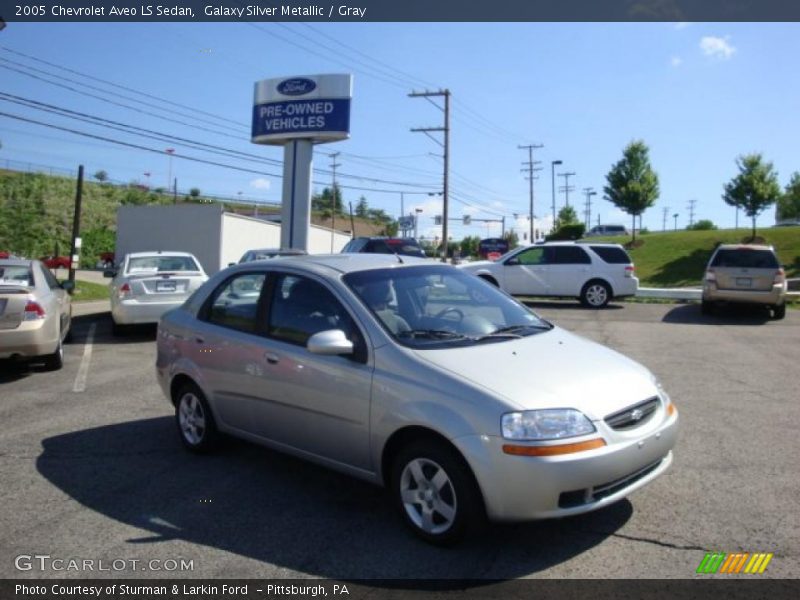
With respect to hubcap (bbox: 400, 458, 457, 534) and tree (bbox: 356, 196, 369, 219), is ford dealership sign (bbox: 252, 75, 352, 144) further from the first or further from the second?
tree (bbox: 356, 196, 369, 219)

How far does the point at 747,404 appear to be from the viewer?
22.9 ft

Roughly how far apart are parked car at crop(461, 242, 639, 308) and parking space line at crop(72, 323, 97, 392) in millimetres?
9278

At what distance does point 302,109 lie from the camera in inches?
997

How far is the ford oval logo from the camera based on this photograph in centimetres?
2520

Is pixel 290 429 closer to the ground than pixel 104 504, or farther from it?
farther from it

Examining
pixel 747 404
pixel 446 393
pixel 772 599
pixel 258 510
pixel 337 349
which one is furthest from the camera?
pixel 747 404

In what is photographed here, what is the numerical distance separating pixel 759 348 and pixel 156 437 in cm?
926

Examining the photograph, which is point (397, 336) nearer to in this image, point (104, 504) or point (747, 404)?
point (104, 504)

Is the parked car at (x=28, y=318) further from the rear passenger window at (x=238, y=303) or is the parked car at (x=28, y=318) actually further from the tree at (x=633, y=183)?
the tree at (x=633, y=183)

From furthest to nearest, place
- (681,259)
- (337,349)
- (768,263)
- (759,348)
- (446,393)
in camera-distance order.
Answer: (681,259) < (768,263) < (759,348) < (337,349) < (446,393)

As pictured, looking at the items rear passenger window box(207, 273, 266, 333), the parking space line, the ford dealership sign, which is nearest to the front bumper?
rear passenger window box(207, 273, 266, 333)

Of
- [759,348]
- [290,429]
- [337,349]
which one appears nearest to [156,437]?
[290,429]

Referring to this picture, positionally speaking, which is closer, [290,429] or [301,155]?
[290,429]
